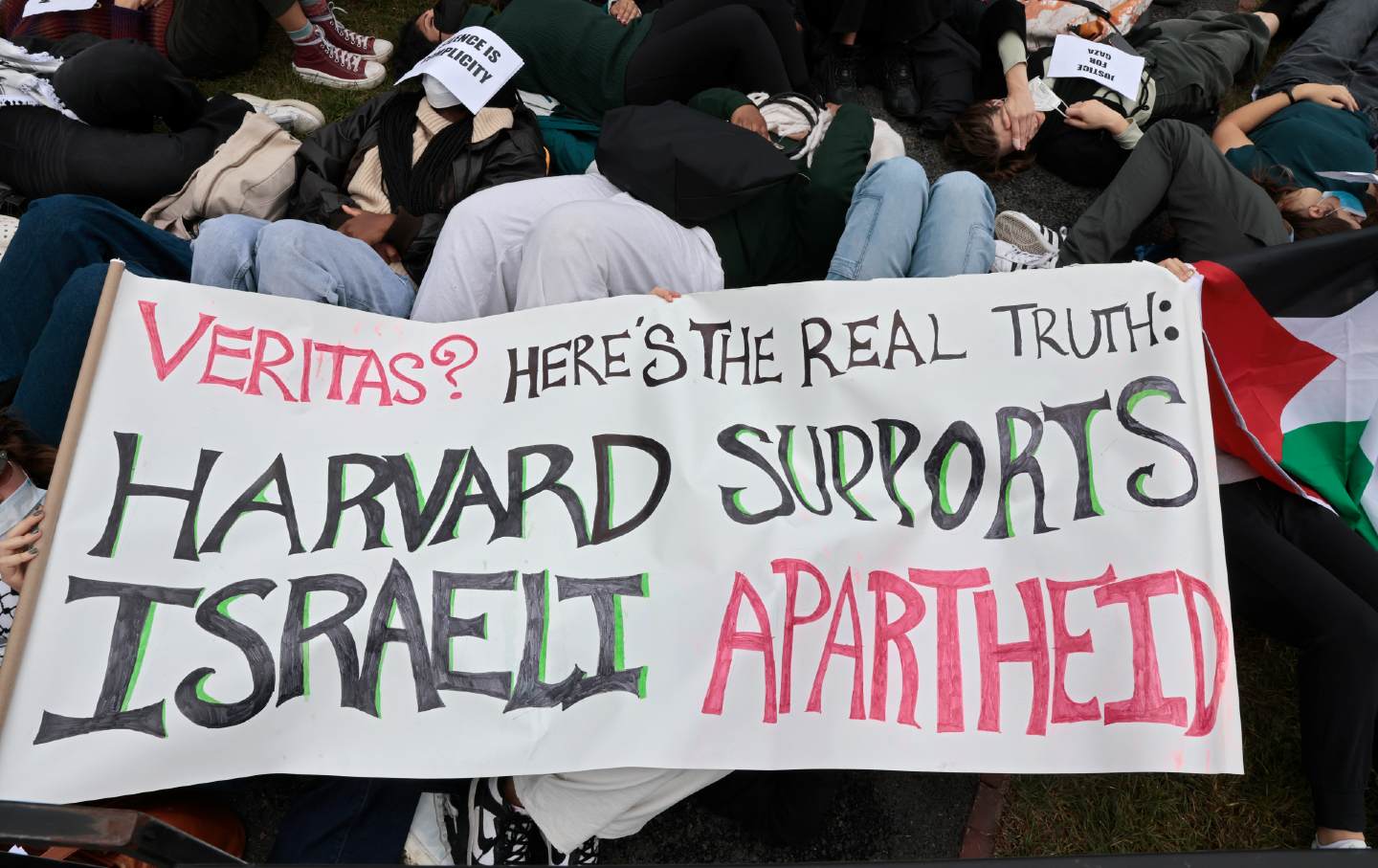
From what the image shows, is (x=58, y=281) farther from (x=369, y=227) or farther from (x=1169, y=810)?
(x=1169, y=810)

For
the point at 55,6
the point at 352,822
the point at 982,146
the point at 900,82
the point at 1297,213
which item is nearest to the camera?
the point at 352,822

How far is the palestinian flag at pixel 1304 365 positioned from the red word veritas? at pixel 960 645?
0.77 m

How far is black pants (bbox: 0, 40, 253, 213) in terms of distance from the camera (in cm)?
341

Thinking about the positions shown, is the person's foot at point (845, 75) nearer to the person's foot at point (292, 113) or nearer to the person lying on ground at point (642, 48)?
the person lying on ground at point (642, 48)

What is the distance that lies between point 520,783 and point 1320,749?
7.35ft

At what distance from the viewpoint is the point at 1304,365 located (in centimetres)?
275

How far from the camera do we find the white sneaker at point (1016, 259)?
10.9ft

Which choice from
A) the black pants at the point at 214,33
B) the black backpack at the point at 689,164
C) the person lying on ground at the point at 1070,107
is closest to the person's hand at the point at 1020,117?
the person lying on ground at the point at 1070,107

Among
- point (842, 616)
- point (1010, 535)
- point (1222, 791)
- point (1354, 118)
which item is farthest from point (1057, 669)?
point (1354, 118)

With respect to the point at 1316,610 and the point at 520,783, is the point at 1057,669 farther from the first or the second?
the point at 520,783

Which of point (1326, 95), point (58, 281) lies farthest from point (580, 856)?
point (1326, 95)

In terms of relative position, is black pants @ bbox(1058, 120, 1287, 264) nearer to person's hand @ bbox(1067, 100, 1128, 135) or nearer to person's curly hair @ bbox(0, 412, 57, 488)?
person's hand @ bbox(1067, 100, 1128, 135)

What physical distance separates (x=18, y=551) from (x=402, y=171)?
1761mm

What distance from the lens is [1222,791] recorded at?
2.91 meters
